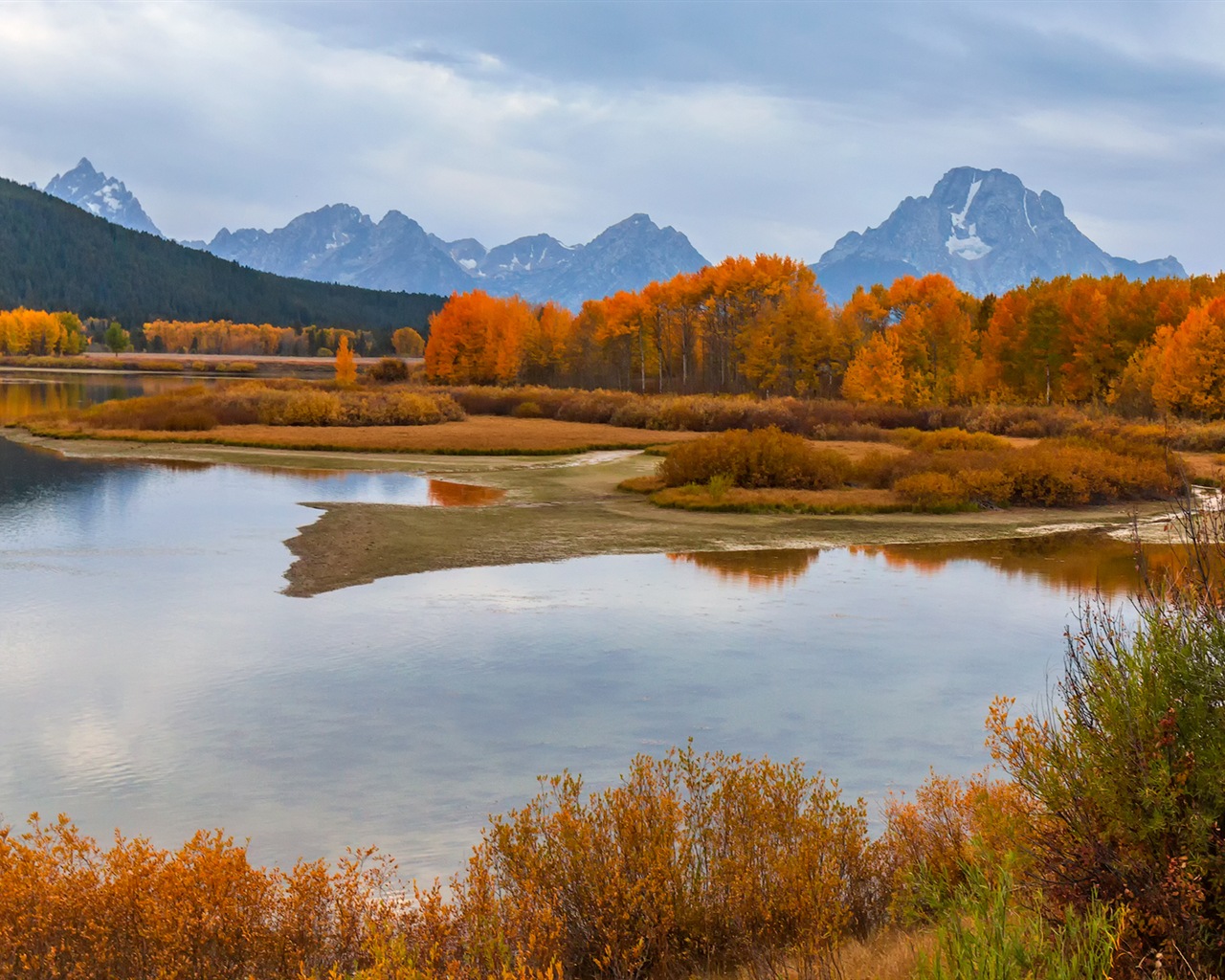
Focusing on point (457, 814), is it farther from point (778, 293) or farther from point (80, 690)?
point (778, 293)

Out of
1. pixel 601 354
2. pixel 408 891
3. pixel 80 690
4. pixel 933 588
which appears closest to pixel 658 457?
pixel 933 588

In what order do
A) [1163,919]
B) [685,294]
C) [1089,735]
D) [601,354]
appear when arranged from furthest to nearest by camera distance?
1. [601,354]
2. [685,294]
3. [1089,735]
4. [1163,919]

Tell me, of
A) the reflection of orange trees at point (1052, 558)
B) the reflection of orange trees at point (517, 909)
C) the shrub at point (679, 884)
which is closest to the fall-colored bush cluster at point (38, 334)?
the reflection of orange trees at point (1052, 558)

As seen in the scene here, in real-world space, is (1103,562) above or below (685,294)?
below

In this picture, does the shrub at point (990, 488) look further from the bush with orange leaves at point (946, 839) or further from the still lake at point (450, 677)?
the bush with orange leaves at point (946, 839)

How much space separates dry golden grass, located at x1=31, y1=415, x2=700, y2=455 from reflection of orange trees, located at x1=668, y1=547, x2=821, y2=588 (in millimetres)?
21250

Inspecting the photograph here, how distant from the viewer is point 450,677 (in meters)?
12.8

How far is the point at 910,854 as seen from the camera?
7.13 meters

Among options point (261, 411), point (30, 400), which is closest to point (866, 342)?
point (261, 411)

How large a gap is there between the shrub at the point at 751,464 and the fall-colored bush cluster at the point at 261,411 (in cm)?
2633

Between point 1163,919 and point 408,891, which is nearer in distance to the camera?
point 1163,919

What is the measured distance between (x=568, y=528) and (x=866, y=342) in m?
60.8

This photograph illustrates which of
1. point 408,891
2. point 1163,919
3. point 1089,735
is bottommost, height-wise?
point 408,891

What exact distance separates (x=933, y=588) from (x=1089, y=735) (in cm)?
1345
